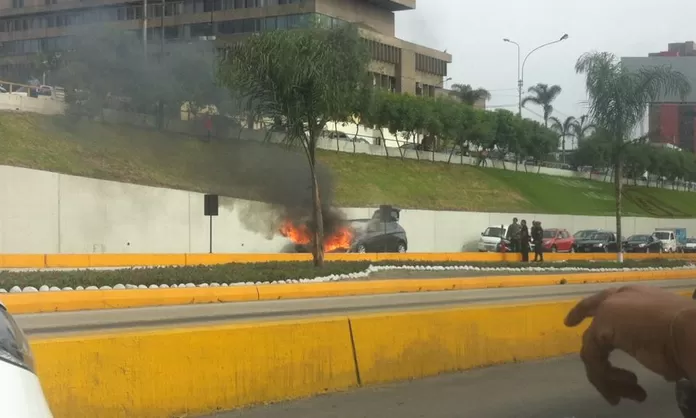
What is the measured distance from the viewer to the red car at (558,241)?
43.2 m

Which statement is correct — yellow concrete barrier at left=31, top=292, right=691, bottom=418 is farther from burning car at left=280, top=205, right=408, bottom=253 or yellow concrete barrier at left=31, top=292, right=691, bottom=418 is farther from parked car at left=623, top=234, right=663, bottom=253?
parked car at left=623, top=234, right=663, bottom=253

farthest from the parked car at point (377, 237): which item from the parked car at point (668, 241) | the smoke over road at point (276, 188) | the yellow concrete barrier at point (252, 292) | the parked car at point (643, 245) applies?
the parked car at point (668, 241)

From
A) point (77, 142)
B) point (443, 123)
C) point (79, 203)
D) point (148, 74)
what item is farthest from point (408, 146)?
point (79, 203)

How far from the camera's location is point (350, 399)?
746 cm

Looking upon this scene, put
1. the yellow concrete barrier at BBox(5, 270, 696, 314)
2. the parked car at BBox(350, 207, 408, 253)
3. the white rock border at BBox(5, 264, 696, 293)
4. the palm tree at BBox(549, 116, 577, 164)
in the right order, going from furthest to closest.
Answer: the palm tree at BBox(549, 116, 577, 164) < the parked car at BBox(350, 207, 408, 253) < the white rock border at BBox(5, 264, 696, 293) < the yellow concrete barrier at BBox(5, 270, 696, 314)

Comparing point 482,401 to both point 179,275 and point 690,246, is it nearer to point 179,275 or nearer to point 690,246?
point 179,275

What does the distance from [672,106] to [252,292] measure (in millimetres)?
24344

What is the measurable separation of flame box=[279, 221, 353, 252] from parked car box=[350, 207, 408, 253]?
0.33 metres

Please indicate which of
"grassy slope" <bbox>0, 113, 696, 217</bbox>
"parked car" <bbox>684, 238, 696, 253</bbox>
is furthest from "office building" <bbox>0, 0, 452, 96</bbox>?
"parked car" <bbox>684, 238, 696, 253</bbox>

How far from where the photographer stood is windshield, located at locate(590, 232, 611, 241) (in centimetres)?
4531

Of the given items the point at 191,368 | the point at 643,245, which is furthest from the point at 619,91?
the point at 191,368

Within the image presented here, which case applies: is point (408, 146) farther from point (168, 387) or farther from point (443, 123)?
point (168, 387)

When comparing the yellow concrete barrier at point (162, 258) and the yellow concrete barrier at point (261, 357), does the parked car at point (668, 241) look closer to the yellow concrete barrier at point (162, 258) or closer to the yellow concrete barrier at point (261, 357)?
the yellow concrete barrier at point (162, 258)

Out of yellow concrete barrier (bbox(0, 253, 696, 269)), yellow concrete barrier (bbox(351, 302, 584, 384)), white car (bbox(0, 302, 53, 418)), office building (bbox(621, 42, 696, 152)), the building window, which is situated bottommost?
yellow concrete barrier (bbox(0, 253, 696, 269))
